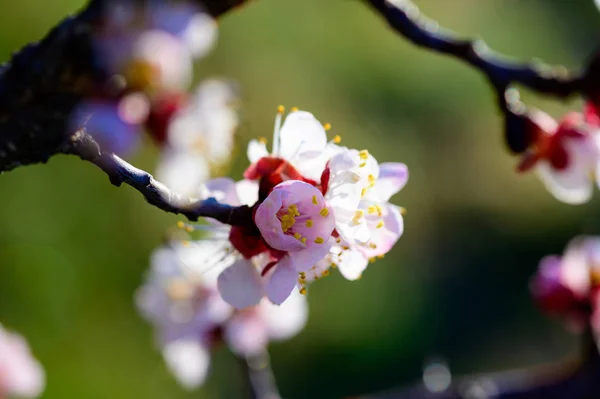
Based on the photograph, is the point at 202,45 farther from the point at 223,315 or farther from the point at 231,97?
the point at 223,315

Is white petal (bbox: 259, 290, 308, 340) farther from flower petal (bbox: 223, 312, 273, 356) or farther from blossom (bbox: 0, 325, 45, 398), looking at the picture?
blossom (bbox: 0, 325, 45, 398)

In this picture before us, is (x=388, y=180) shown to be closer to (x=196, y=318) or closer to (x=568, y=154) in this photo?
(x=568, y=154)

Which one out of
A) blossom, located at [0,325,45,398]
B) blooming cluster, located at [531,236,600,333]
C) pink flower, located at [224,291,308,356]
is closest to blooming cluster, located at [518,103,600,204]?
blooming cluster, located at [531,236,600,333]

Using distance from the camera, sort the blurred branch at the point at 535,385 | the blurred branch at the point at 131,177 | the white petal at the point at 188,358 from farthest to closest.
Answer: the white petal at the point at 188,358, the blurred branch at the point at 535,385, the blurred branch at the point at 131,177

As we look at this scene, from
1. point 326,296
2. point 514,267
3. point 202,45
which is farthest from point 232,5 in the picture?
point 514,267

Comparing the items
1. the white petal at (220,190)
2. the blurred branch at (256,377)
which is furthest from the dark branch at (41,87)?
the blurred branch at (256,377)

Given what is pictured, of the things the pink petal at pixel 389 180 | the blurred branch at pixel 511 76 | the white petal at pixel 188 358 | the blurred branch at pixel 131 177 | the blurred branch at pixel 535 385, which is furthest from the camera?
the white petal at pixel 188 358

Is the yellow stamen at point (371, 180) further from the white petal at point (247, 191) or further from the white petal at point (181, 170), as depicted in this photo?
the white petal at point (181, 170)
